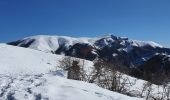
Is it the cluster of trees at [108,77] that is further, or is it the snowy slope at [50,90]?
the cluster of trees at [108,77]

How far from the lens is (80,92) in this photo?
930 centimetres

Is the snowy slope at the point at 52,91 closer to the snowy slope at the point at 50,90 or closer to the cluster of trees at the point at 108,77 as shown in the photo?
the snowy slope at the point at 50,90

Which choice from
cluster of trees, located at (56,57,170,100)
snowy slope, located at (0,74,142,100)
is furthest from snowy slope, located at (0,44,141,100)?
Answer: cluster of trees, located at (56,57,170,100)

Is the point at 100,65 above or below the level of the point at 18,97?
above

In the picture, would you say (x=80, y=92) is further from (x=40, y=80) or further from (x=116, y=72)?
(x=116, y=72)

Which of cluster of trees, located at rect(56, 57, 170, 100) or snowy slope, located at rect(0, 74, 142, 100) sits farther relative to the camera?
cluster of trees, located at rect(56, 57, 170, 100)

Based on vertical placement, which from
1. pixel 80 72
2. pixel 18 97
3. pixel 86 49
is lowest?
pixel 18 97

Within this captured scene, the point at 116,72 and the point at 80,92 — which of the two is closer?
the point at 80,92

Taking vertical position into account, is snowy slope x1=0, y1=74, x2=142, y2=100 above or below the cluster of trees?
below

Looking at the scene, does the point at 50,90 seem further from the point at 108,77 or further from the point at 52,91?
the point at 108,77

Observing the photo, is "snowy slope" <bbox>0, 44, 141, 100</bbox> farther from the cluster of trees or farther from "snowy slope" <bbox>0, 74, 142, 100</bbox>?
the cluster of trees

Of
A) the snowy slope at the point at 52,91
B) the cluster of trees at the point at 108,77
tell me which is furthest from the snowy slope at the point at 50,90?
the cluster of trees at the point at 108,77

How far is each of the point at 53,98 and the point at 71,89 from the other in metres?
0.70

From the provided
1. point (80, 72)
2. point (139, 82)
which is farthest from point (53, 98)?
point (139, 82)
